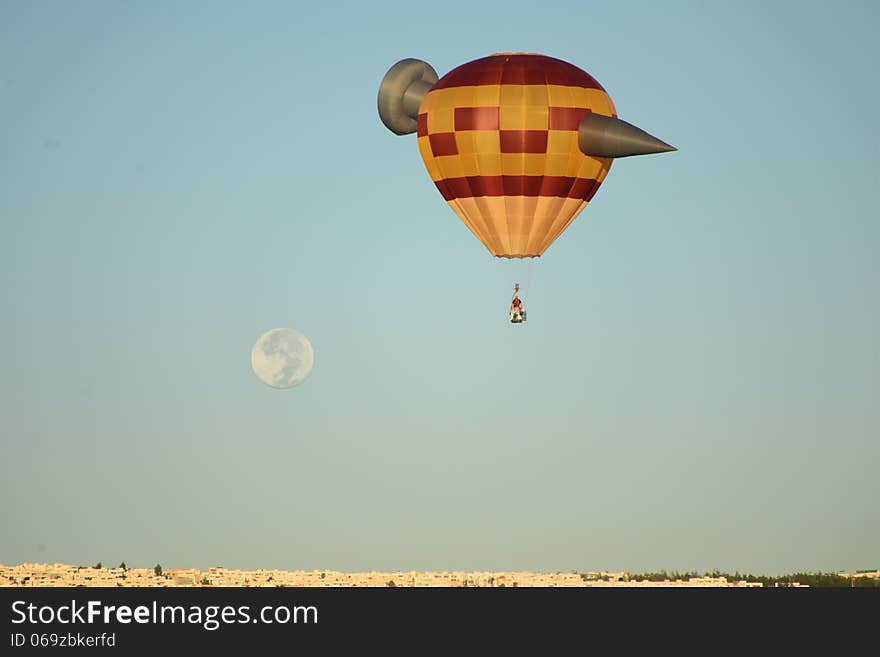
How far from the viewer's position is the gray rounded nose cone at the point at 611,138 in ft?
218

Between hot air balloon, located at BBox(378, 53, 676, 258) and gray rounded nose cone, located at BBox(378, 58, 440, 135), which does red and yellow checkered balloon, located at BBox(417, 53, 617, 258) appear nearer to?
hot air balloon, located at BBox(378, 53, 676, 258)

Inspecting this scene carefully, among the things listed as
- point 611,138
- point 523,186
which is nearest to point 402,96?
point 523,186

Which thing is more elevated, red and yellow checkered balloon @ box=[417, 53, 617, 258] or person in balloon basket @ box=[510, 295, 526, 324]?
red and yellow checkered balloon @ box=[417, 53, 617, 258]

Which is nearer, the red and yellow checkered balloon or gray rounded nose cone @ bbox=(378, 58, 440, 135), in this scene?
the red and yellow checkered balloon

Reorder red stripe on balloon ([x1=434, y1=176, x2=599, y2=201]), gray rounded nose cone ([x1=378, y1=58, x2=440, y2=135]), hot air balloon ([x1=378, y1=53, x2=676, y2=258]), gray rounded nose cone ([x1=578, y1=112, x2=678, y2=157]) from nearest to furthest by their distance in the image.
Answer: gray rounded nose cone ([x1=578, y1=112, x2=678, y2=157]) < hot air balloon ([x1=378, y1=53, x2=676, y2=258]) < red stripe on balloon ([x1=434, y1=176, x2=599, y2=201]) < gray rounded nose cone ([x1=378, y1=58, x2=440, y2=135])

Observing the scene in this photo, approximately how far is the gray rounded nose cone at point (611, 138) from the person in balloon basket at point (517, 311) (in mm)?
4957

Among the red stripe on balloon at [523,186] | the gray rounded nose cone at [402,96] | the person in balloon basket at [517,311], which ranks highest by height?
the gray rounded nose cone at [402,96]

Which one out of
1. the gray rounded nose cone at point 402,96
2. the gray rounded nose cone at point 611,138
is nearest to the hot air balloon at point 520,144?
the gray rounded nose cone at point 611,138

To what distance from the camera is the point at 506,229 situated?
68938 millimetres

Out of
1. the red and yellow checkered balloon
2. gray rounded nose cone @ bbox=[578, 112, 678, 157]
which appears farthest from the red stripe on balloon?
gray rounded nose cone @ bbox=[578, 112, 678, 157]

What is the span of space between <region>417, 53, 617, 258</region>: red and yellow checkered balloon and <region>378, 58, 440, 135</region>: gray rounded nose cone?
205 cm

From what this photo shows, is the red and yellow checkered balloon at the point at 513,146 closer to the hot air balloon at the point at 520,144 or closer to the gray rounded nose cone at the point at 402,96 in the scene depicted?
the hot air balloon at the point at 520,144

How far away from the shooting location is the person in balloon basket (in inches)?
2662
